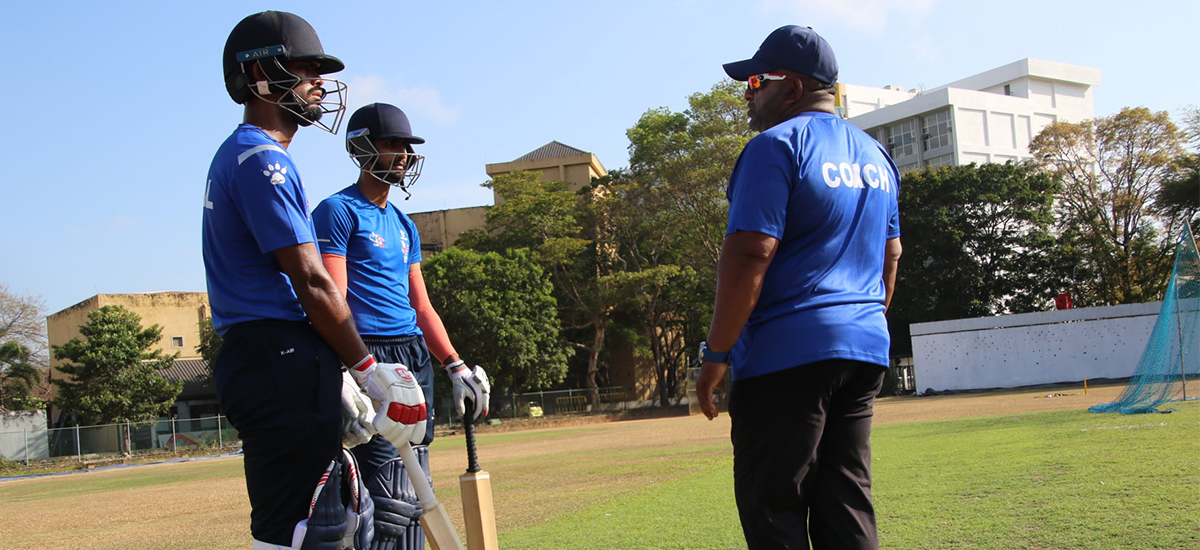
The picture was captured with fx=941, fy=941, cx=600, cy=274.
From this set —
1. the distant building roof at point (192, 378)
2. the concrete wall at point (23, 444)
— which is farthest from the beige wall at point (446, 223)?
the concrete wall at point (23, 444)

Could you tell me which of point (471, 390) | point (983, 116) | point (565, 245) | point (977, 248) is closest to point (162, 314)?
point (565, 245)

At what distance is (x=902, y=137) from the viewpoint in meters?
70.8

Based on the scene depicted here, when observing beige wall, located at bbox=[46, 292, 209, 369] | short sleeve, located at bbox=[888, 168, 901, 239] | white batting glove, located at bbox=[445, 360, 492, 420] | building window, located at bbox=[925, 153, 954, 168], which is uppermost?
building window, located at bbox=[925, 153, 954, 168]

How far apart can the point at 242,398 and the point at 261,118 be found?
982mm

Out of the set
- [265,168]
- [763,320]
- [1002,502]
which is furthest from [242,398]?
[1002,502]

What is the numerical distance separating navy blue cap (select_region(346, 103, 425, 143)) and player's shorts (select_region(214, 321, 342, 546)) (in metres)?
1.82

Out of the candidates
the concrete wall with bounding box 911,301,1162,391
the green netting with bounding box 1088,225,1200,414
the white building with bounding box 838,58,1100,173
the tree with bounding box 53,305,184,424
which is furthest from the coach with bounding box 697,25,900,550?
the white building with bounding box 838,58,1100,173

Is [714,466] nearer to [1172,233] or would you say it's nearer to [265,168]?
[265,168]

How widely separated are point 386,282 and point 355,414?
4.68ft

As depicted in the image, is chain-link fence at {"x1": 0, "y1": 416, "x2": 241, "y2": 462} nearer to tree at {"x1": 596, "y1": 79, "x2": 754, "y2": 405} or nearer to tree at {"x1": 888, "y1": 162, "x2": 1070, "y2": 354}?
tree at {"x1": 596, "y1": 79, "x2": 754, "y2": 405}

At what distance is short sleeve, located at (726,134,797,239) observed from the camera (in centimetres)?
288

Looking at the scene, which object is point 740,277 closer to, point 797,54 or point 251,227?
point 797,54

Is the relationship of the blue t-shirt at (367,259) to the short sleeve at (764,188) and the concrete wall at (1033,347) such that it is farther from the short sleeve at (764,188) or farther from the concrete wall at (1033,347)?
the concrete wall at (1033,347)

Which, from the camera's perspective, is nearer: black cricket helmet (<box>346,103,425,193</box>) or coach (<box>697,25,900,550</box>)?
coach (<box>697,25,900,550</box>)
